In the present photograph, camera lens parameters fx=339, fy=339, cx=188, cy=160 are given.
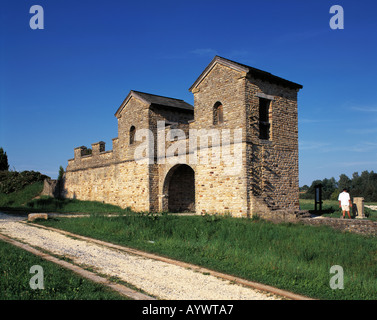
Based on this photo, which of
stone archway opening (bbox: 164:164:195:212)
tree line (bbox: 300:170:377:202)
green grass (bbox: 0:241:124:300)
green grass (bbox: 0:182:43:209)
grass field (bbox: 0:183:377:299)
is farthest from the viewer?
tree line (bbox: 300:170:377:202)

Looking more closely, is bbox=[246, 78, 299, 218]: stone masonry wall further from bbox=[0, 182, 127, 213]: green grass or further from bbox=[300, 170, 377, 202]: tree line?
bbox=[300, 170, 377, 202]: tree line

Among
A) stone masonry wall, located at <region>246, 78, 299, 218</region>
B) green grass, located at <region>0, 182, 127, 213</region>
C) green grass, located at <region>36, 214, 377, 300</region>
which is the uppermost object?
stone masonry wall, located at <region>246, 78, 299, 218</region>

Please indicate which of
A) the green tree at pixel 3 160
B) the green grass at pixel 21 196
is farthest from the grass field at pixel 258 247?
the green tree at pixel 3 160

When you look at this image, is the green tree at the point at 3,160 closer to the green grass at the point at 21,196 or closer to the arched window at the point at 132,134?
the green grass at the point at 21,196

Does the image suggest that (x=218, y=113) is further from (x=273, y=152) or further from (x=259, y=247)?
(x=259, y=247)

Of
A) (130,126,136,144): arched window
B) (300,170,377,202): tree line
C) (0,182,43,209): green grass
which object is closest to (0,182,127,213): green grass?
(0,182,43,209): green grass

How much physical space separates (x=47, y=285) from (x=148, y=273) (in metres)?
1.98

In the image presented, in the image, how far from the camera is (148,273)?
6887mm

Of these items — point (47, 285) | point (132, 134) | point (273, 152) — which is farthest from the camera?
point (132, 134)

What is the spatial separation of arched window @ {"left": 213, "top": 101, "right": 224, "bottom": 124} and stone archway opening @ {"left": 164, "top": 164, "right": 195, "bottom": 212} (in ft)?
15.3

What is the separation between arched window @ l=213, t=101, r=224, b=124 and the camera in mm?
17172

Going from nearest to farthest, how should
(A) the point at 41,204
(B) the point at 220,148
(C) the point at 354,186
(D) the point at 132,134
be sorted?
1. (B) the point at 220,148
2. (D) the point at 132,134
3. (A) the point at 41,204
4. (C) the point at 354,186

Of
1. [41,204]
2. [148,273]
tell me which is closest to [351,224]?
[148,273]

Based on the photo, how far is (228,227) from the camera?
12.4 m
